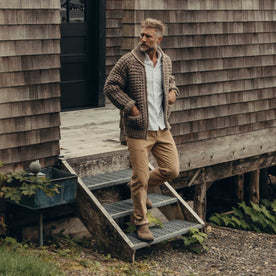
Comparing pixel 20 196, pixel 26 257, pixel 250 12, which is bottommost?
pixel 26 257


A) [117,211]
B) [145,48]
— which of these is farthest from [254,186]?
[145,48]

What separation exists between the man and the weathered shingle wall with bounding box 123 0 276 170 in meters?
1.39

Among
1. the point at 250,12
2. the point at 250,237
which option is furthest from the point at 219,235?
the point at 250,12

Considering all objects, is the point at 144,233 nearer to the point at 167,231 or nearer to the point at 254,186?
the point at 167,231

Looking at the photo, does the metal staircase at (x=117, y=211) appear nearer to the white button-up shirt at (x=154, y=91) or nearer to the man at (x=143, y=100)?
the man at (x=143, y=100)

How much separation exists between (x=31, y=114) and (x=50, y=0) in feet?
3.78

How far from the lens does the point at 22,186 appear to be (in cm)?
620

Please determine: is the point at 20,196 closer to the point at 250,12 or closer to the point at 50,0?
the point at 50,0

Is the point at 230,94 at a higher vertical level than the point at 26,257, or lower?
higher

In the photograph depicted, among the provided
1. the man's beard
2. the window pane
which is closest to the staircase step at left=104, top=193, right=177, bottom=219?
the man's beard

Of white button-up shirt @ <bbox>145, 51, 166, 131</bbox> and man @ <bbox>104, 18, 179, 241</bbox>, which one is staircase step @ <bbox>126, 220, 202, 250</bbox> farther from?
white button-up shirt @ <bbox>145, 51, 166, 131</bbox>

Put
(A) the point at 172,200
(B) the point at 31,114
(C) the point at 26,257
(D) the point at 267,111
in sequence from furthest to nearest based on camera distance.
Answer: (D) the point at 267,111 < (A) the point at 172,200 < (B) the point at 31,114 < (C) the point at 26,257

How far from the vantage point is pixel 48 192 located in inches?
241

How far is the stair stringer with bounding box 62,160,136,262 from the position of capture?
6.22 m
